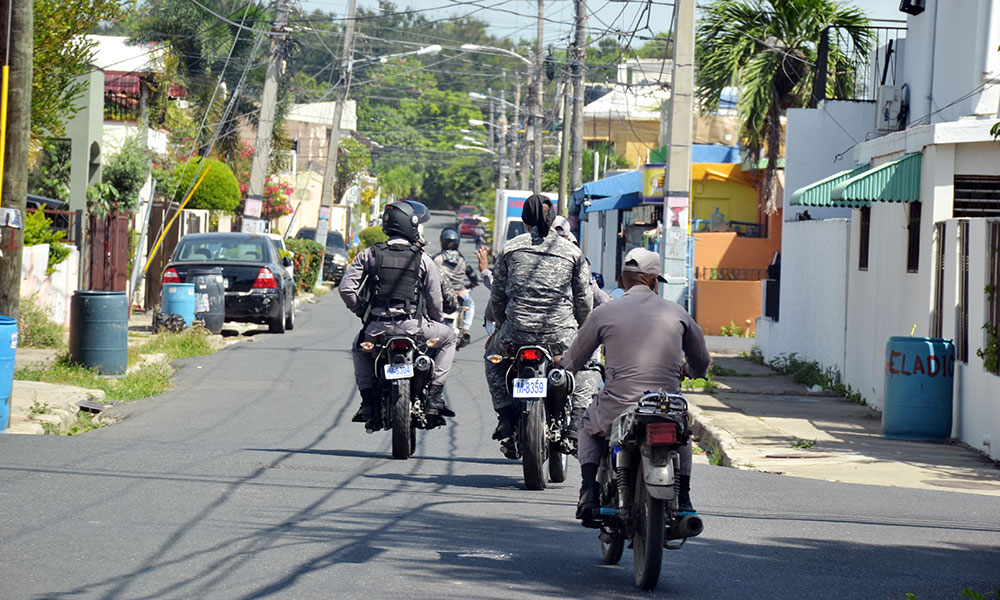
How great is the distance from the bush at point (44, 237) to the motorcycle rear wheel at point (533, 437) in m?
14.0

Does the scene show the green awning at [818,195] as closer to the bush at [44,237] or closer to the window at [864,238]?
the window at [864,238]

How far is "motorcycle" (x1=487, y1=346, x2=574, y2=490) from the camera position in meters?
8.99

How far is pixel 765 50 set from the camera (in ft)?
89.5

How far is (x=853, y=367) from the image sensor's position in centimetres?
1738

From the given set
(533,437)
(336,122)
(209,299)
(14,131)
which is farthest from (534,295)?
(336,122)

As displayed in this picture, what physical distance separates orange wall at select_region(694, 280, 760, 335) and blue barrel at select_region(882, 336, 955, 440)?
583 inches

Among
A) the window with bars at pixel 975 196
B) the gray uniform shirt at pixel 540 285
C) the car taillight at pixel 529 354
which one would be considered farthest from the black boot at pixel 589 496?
the window with bars at pixel 975 196

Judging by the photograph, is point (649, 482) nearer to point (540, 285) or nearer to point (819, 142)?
point (540, 285)

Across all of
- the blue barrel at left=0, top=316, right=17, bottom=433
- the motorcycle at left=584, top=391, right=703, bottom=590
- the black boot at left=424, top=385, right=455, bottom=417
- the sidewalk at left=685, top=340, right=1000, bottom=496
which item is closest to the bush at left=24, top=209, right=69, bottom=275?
the blue barrel at left=0, top=316, right=17, bottom=433

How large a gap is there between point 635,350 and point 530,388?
2.34 m

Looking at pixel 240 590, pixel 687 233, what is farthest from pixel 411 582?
pixel 687 233

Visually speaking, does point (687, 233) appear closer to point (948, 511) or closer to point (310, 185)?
point (948, 511)

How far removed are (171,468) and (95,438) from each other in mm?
1812

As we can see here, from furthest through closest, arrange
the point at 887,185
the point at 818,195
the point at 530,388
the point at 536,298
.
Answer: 1. the point at 818,195
2. the point at 887,185
3. the point at 536,298
4. the point at 530,388
